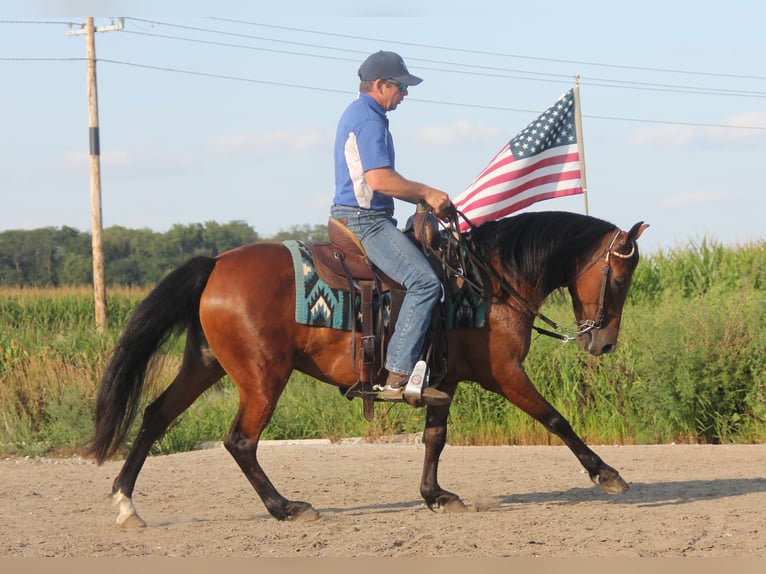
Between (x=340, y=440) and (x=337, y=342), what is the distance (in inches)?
207

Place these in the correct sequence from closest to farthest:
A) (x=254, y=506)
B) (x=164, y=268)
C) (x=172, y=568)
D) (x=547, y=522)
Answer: (x=172, y=568) → (x=547, y=522) → (x=254, y=506) → (x=164, y=268)

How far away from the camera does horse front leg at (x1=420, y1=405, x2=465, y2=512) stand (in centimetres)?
754

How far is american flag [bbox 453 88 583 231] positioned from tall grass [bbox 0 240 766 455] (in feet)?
7.95

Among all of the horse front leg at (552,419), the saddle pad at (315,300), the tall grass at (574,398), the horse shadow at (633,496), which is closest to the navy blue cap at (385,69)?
the saddle pad at (315,300)

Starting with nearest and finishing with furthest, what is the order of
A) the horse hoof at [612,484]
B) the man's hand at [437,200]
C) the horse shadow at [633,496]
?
the man's hand at [437,200]
the horse hoof at [612,484]
the horse shadow at [633,496]

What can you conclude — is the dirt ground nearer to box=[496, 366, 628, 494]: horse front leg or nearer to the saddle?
box=[496, 366, 628, 494]: horse front leg

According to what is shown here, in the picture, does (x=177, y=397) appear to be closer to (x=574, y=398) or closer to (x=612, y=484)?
(x=612, y=484)

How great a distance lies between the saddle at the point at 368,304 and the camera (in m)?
7.11

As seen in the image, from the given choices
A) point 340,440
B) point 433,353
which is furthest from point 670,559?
point 340,440

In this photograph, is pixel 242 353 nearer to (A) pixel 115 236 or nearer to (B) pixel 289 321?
(B) pixel 289 321

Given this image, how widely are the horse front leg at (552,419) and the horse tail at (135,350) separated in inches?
87.3

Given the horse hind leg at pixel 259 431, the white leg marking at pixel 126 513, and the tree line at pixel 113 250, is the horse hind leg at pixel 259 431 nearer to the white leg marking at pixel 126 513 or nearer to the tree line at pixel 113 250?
the white leg marking at pixel 126 513

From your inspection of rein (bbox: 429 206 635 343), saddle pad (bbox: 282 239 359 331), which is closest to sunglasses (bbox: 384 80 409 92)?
rein (bbox: 429 206 635 343)

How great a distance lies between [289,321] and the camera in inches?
277
